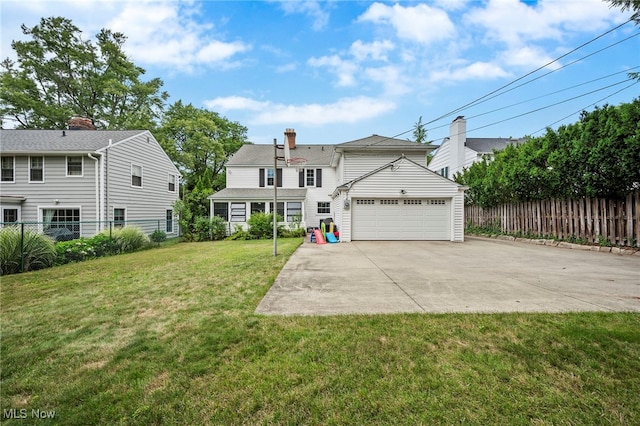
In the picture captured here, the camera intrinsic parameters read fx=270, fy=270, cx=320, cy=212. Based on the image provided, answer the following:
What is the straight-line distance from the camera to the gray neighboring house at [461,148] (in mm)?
20469

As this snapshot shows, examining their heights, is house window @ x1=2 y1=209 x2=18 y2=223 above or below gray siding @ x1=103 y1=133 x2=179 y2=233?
below

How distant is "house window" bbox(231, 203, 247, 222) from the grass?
13.8 m

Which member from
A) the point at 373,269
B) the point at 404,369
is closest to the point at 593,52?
the point at 373,269

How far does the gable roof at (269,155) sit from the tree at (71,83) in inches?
A: 401

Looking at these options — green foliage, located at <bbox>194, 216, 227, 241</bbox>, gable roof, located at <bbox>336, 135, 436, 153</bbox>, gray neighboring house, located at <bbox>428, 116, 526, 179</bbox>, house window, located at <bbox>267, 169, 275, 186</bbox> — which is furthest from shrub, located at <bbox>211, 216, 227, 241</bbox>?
gray neighboring house, located at <bbox>428, 116, 526, 179</bbox>

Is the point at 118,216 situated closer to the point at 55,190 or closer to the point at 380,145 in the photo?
the point at 55,190

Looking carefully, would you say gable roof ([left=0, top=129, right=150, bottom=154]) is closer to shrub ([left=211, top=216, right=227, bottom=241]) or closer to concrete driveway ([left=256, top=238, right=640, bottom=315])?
shrub ([left=211, top=216, right=227, bottom=241])

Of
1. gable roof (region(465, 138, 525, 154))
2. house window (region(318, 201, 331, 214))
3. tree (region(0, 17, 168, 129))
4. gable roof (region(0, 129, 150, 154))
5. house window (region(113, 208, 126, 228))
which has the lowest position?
house window (region(113, 208, 126, 228))

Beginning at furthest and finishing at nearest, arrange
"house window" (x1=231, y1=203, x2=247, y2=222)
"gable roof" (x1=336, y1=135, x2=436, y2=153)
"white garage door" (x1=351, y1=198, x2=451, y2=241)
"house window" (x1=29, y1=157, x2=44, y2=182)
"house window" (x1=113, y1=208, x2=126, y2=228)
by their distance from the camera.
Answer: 1. "house window" (x1=231, y1=203, x2=247, y2=222)
2. "gable roof" (x1=336, y1=135, x2=436, y2=153)
3. "house window" (x1=113, y1=208, x2=126, y2=228)
4. "white garage door" (x1=351, y1=198, x2=451, y2=241)
5. "house window" (x1=29, y1=157, x2=44, y2=182)

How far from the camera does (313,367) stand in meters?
2.47

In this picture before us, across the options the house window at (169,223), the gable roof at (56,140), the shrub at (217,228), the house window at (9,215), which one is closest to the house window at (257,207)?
the shrub at (217,228)

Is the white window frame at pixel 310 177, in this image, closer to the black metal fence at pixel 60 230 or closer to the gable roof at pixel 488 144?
the black metal fence at pixel 60 230

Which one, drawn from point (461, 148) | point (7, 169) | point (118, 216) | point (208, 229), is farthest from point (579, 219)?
point (7, 169)

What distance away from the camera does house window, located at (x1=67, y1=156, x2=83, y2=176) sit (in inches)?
522
